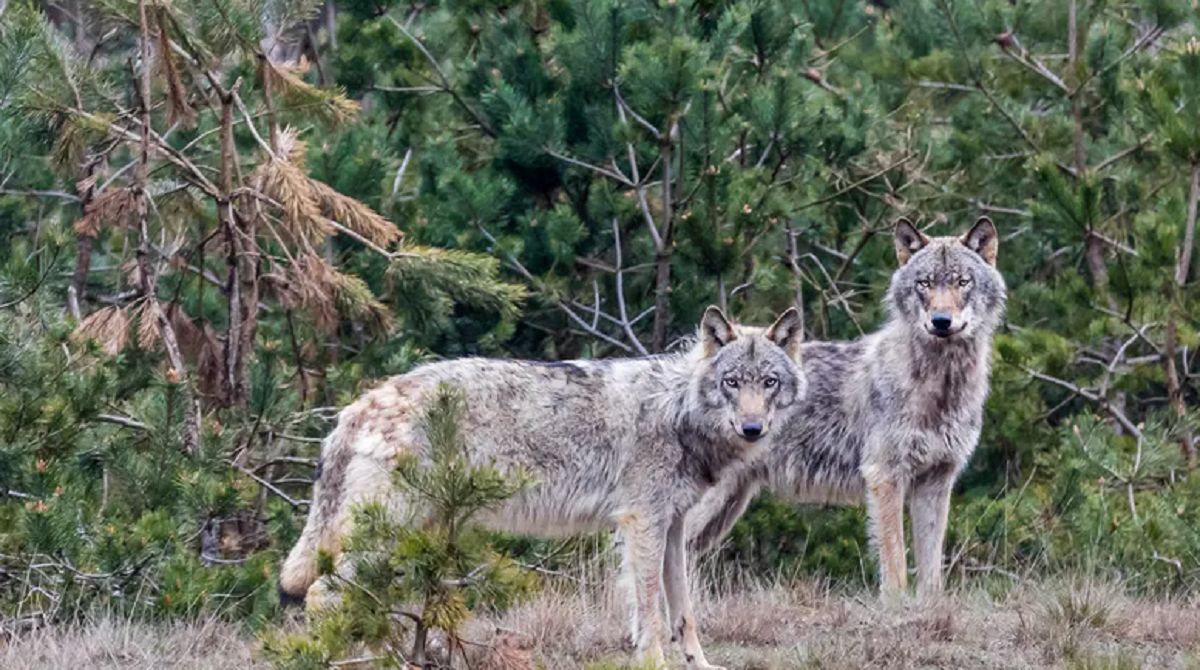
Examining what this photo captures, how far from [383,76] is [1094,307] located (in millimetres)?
5536

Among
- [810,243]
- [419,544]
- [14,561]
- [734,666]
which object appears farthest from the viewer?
[810,243]

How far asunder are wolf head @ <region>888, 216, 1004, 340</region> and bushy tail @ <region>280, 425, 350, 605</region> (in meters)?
3.35

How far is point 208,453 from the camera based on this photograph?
9062 mm

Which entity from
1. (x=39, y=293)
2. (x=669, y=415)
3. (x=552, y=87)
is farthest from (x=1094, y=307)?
(x=39, y=293)

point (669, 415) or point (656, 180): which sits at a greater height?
point (656, 180)

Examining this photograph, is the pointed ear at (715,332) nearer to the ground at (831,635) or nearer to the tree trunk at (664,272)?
the ground at (831,635)

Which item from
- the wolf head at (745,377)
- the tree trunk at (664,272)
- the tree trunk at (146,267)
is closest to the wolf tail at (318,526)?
Answer: the tree trunk at (146,267)

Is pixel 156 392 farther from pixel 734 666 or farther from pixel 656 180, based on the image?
pixel 656 180

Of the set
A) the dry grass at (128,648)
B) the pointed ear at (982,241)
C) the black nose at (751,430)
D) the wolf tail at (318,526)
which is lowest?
the dry grass at (128,648)

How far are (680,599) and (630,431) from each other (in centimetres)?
80

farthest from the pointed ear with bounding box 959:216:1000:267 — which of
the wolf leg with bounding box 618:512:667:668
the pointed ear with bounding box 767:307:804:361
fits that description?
the wolf leg with bounding box 618:512:667:668

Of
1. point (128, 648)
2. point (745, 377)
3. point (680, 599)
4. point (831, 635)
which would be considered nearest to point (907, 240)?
point (745, 377)

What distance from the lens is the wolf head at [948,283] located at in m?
9.29

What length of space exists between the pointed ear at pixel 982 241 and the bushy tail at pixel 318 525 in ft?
12.2
